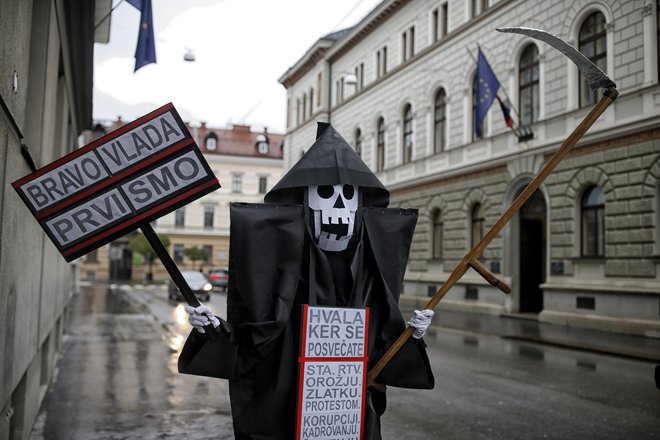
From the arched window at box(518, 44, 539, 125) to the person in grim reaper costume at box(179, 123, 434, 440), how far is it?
18.1m

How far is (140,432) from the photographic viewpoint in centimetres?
620

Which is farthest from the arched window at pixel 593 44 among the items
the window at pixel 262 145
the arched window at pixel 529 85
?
the window at pixel 262 145

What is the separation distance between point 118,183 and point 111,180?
3 centimetres

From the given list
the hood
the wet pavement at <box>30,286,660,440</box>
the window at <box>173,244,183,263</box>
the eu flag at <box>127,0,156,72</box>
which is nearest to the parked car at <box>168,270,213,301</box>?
the wet pavement at <box>30,286,660,440</box>

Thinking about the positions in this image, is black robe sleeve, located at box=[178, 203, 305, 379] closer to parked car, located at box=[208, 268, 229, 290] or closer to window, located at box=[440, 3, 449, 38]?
window, located at box=[440, 3, 449, 38]

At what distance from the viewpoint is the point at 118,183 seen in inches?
115

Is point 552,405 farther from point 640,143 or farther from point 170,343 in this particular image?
point 640,143

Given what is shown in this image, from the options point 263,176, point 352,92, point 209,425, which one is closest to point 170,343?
point 209,425

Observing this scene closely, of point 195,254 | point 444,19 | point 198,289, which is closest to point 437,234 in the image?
point 444,19

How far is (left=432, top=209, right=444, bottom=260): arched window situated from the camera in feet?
85.0

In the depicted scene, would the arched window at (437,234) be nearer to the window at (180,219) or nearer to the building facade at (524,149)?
the building facade at (524,149)

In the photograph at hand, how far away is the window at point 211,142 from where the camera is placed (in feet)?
201

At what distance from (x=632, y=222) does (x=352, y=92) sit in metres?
20.4

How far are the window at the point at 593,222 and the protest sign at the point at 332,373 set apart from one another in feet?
51.5
